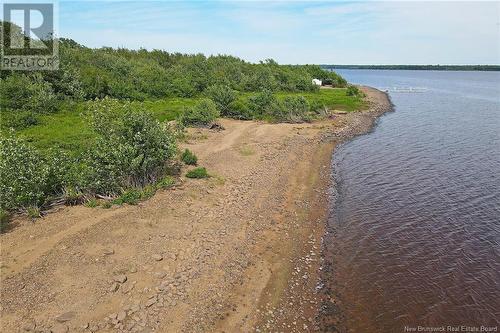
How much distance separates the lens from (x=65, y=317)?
13.2 metres

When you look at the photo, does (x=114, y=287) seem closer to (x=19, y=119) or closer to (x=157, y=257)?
(x=157, y=257)

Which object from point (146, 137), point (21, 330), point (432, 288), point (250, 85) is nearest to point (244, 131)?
point (146, 137)

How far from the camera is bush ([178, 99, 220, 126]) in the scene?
45.6 meters

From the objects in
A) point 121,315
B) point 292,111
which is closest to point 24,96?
point 292,111

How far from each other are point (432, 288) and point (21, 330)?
1668 cm

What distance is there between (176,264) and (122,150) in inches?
356

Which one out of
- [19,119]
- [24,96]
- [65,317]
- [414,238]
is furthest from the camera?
[24,96]

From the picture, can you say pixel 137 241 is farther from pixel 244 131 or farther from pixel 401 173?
pixel 244 131

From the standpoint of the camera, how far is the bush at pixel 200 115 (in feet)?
149

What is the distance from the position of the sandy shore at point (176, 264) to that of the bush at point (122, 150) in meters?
2.01

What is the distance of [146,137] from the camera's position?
23734 millimetres

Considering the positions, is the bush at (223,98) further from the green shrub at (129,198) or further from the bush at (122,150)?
the green shrub at (129,198)

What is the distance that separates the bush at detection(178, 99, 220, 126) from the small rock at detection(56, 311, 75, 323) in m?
33.8

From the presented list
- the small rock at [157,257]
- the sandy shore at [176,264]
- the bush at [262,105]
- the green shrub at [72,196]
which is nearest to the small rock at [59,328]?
the sandy shore at [176,264]
